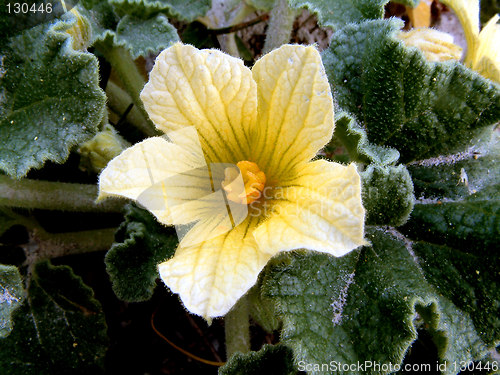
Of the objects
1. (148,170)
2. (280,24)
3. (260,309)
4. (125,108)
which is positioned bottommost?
(260,309)

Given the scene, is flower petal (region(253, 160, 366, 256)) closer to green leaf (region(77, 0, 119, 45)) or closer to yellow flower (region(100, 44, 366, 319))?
yellow flower (region(100, 44, 366, 319))

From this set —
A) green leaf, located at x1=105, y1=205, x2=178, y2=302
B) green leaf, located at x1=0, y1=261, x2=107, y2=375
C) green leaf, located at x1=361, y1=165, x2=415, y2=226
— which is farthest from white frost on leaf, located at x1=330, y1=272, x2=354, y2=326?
green leaf, located at x1=0, y1=261, x2=107, y2=375

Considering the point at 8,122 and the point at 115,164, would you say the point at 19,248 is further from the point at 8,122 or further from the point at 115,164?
the point at 115,164

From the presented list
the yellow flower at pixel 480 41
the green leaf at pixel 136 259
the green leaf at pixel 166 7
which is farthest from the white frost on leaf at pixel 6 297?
the yellow flower at pixel 480 41

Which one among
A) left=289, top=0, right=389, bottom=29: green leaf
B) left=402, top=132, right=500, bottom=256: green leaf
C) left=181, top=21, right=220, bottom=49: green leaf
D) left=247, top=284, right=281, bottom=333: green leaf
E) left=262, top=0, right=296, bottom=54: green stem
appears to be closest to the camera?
left=402, top=132, right=500, bottom=256: green leaf

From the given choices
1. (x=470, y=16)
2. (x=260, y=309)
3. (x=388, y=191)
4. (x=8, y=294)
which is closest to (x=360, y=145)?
(x=388, y=191)

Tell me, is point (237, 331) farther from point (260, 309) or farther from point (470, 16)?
point (470, 16)
